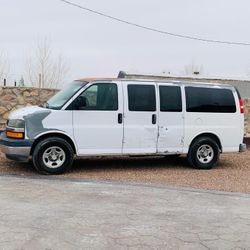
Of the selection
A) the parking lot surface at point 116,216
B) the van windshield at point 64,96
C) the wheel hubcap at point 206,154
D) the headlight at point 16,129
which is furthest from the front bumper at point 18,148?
the wheel hubcap at point 206,154

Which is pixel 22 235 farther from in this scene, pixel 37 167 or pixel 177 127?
pixel 177 127

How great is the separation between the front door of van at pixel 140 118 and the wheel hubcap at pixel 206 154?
123 centimetres

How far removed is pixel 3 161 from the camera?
11.0 metres

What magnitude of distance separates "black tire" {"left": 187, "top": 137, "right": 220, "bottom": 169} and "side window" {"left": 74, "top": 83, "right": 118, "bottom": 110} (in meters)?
2.14

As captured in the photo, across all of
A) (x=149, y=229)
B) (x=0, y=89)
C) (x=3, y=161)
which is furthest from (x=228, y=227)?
(x=0, y=89)

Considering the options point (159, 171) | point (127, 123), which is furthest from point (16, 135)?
point (159, 171)

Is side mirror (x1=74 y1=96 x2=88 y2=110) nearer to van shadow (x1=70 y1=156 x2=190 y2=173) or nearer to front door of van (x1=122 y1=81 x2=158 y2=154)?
front door of van (x1=122 y1=81 x2=158 y2=154)

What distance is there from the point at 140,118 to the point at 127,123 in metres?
0.32

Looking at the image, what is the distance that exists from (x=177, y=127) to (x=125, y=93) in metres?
1.45

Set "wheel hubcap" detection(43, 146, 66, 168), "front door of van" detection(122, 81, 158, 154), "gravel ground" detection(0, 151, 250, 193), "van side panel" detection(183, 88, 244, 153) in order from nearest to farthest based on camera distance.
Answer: "gravel ground" detection(0, 151, 250, 193)
"wheel hubcap" detection(43, 146, 66, 168)
"front door of van" detection(122, 81, 158, 154)
"van side panel" detection(183, 88, 244, 153)

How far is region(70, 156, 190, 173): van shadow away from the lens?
10727mm

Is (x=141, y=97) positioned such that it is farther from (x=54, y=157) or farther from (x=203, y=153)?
(x=54, y=157)

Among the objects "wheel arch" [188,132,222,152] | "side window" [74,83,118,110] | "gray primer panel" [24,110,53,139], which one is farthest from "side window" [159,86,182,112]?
"gray primer panel" [24,110,53,139]

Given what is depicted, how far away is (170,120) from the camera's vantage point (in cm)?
1066
